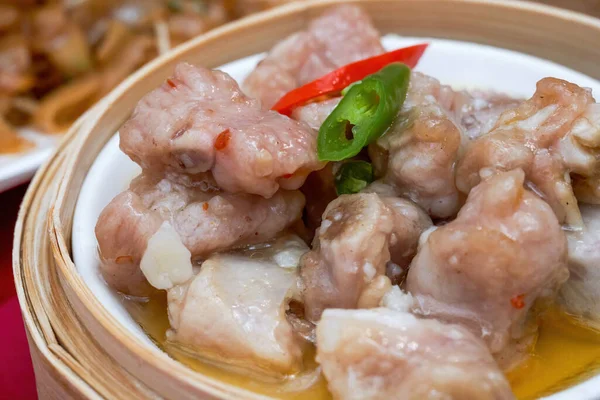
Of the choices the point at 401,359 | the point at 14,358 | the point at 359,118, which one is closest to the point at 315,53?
the point at 359,118

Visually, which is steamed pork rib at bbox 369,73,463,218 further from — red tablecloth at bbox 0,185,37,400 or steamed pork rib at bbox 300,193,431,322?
red tablecloth at bbox 0,185,37,400

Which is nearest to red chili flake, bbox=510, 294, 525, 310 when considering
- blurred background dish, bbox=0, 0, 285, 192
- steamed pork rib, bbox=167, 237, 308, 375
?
steamed pork rib, bbox=167, 237, 308, 375

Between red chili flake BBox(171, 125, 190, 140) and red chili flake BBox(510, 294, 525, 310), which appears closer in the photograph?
red chili flake BBox(510, 294, 525, 310)

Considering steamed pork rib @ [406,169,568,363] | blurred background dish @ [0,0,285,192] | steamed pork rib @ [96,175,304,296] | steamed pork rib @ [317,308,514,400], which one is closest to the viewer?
steamed pork rib @ [317,308,514,400]

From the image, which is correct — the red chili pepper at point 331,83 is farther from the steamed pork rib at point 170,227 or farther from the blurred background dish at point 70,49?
the blurred background dish at point 70,49

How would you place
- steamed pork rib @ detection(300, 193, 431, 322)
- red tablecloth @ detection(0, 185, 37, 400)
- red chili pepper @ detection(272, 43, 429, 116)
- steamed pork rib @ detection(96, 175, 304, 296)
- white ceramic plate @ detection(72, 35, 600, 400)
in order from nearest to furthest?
steamed pork rib @ detection(300, 193, 431, 322)
steamed pork rib @ detection(96, 175, 304, 296)
white ceramic plate @ detection(72, 35, 600, 400)
red chili pepper @ detection(272, 43, 429, 116)
red tablecloth @ detection(0, 185, 37, 400)

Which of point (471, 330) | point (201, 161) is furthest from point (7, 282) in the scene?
point (471, 330)

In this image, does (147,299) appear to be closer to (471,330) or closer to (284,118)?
(284,118)

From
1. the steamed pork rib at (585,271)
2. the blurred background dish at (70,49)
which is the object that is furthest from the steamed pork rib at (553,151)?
the blurred background dish at (70,49)
